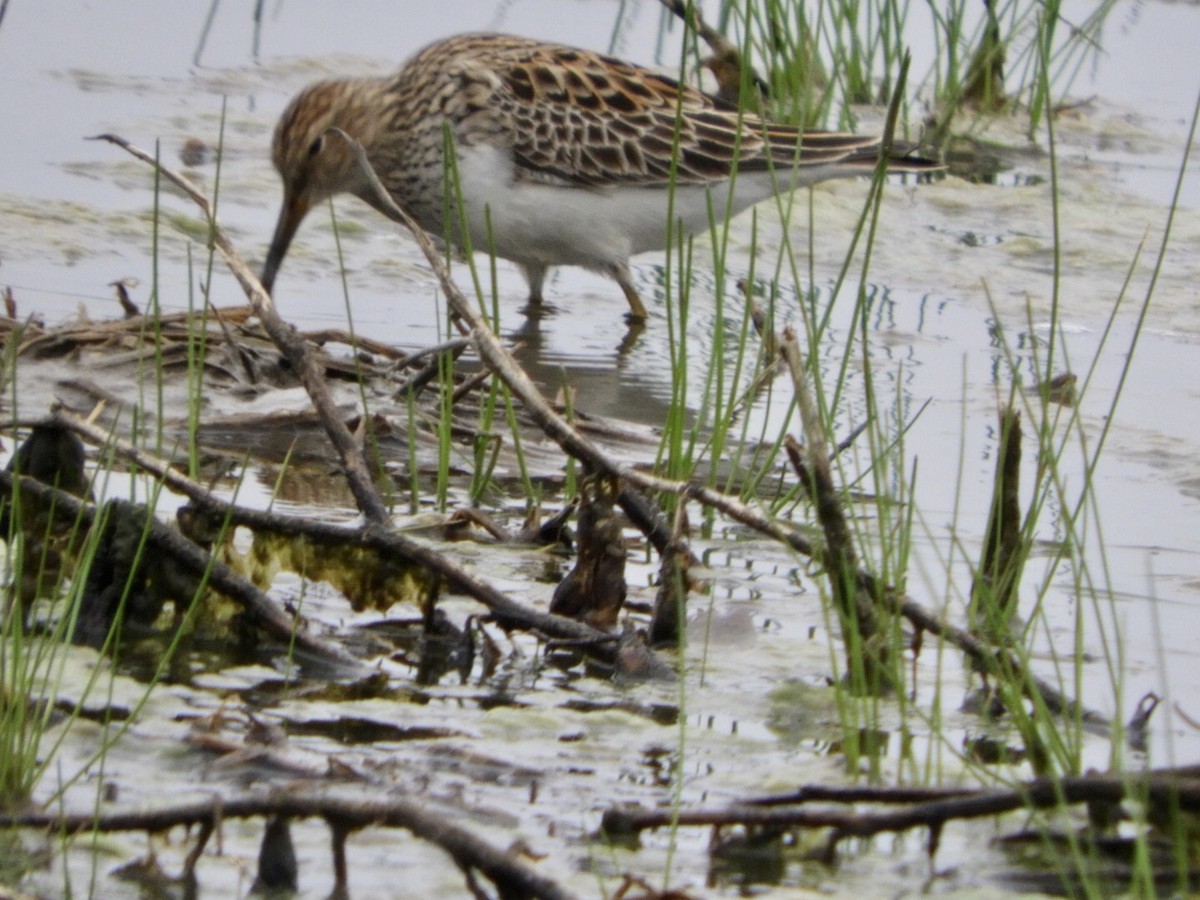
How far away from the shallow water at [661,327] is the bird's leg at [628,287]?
0.10m

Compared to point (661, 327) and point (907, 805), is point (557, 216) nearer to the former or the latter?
point (661, 327)

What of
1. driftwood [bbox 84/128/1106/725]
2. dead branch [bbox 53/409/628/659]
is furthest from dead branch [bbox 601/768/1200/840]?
dead branch [bbox 53/409/628/659]

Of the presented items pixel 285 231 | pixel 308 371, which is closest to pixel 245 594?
pixel 308 371

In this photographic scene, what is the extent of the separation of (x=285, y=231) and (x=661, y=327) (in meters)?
1.42

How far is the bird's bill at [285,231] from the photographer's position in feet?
23.2

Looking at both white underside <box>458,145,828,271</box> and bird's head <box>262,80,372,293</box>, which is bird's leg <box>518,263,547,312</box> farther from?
bird's head <box>262,80,372,293</box>

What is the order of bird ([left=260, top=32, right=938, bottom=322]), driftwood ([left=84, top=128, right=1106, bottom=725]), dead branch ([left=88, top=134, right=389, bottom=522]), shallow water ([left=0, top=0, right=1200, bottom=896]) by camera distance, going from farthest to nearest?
bird ([left=260, top=32, right=938, bottom=322]), dead branch ([left=88, top=134, right=389, bottom=522]), driftwood ([left=84, top=128, right=1106, bottom=725]), shallow water ([left=0, top=0, right=1200, bottom=896])

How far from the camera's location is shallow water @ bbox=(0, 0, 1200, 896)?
107 inches

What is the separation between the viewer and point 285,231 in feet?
23.8

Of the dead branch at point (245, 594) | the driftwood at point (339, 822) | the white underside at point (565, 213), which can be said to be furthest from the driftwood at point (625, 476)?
the white underside at point (565, 213)

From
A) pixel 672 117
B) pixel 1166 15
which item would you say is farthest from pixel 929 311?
pixel 1166 15

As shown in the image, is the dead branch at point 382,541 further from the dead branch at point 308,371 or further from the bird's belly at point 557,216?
the bird's belly at point 557,216

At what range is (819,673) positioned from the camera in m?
3.41

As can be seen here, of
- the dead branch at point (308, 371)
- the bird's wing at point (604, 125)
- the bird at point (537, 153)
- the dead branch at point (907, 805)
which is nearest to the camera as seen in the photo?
the dead branch at point (907, 805)
